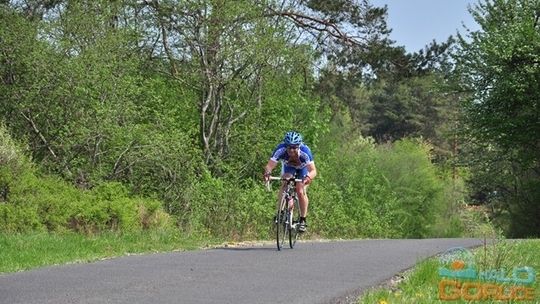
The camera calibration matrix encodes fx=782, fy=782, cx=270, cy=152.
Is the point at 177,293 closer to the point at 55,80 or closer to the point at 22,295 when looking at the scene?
the point at 22,295

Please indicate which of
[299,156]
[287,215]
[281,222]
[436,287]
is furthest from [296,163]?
[436,287]

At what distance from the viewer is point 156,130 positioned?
22.2 meters

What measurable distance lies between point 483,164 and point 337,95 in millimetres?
9748

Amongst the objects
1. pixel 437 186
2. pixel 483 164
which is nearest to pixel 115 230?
pixel 483 164

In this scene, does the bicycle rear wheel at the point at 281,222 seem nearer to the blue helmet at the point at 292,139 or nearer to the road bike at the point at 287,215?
the road bike at the point at 287,215

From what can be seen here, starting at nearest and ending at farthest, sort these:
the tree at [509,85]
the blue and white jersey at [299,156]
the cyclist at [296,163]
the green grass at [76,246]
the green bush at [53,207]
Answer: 1. the green grass at [76,246]
2. the cyclist at [296,163]
3. the blue and white jersey at [299,156]
4. the green bush at [53,207]
5. the tree at [509,85]

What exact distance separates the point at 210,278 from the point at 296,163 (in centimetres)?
480

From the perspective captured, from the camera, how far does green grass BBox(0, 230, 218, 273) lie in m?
10.5

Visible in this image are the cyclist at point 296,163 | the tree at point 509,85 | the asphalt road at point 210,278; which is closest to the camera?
the asphalt road at point 210,278

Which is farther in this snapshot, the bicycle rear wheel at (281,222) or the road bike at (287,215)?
the road bike at (287,215)

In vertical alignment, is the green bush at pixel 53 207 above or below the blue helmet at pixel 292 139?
below
